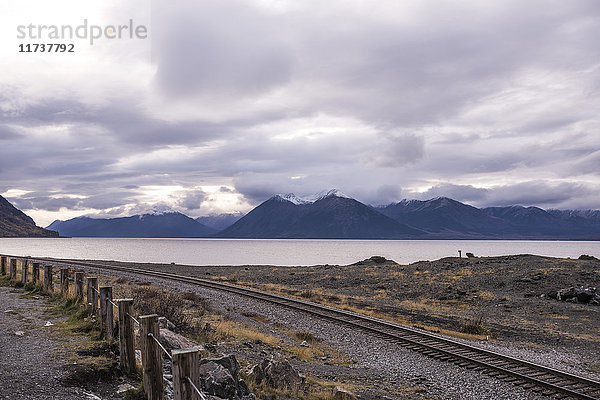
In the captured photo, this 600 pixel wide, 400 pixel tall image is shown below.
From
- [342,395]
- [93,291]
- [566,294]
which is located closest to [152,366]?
[342,395]

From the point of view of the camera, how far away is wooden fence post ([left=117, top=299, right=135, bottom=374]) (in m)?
7.85

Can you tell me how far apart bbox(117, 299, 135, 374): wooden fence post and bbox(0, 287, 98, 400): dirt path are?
946mm

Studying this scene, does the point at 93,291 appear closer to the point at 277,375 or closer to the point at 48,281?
the point at 277,375

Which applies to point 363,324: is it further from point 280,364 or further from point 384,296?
point 384,296

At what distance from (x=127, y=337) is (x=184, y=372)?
359 cm

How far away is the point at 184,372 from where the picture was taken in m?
4.79

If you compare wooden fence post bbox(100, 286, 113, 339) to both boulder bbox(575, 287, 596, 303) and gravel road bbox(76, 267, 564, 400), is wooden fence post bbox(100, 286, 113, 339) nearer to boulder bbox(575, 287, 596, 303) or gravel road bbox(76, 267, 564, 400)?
gravel road bbox(76, 267, 564, 400)

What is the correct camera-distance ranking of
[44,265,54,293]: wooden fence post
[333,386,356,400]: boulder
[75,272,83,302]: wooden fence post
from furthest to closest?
[44,265,54,293]: wooden fence post < [75,272,83,302]: wooden fence post < [333,386,356,400]: boulder

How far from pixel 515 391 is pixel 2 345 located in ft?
39.7

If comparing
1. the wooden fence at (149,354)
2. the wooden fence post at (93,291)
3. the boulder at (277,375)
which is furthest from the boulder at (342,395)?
the wooden fence post at (93,291)

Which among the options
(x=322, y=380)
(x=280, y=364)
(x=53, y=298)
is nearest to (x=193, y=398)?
(x=280, y=364)

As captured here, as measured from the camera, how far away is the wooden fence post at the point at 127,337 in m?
7.85

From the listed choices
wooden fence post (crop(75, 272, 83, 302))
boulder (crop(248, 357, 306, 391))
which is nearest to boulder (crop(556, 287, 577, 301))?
boulder (crop(248, 357, 306, 391))

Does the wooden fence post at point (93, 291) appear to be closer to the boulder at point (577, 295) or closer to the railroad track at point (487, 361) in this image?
the railroad track at point (487, 361)
